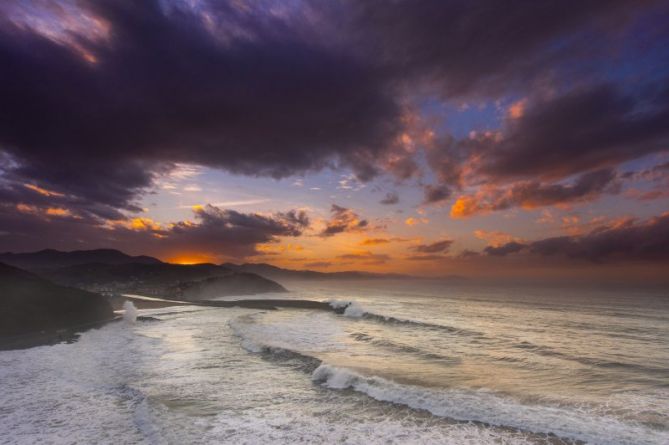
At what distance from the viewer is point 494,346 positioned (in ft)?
103

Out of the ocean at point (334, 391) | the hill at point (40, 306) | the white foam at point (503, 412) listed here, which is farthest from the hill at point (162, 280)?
the white foam at point (503, 412)

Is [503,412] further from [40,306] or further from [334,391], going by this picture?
[40,306]

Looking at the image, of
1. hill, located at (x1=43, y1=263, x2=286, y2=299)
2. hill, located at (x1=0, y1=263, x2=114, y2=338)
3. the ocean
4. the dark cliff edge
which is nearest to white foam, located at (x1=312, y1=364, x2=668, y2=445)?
the ocean

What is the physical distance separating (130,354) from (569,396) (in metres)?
27.3

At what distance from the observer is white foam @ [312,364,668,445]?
13469 mm

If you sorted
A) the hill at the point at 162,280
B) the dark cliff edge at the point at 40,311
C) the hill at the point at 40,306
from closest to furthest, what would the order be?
the dark cliff edge at the point at 40,311 → the hill at the point at 40,306 → the hill at the point at 162,280

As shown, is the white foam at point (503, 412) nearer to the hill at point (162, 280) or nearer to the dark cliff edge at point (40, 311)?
the dark cliff edge at point (40, 311)

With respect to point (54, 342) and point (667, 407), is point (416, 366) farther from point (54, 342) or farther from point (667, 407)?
point (54, 342)

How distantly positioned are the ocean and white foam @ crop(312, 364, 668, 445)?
0.06 metres

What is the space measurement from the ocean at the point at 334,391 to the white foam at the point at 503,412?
0.06 metres

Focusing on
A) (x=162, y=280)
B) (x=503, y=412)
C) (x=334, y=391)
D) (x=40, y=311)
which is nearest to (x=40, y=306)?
(x=40, y=311)

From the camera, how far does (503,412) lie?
15562 millimetres

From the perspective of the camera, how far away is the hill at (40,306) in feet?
115

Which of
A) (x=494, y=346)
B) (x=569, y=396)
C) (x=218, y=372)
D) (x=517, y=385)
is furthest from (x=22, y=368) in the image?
(x=494, y=346)
